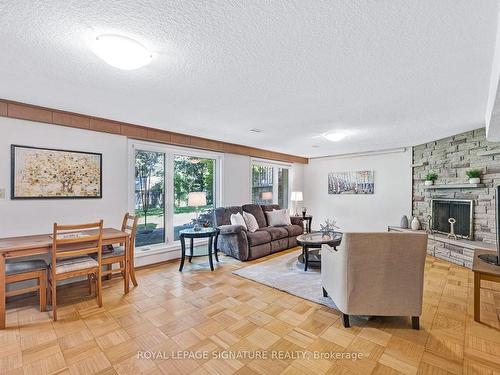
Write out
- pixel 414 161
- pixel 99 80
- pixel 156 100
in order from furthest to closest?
pixel 414 161 → pixel 156 100 → pixel 99 80

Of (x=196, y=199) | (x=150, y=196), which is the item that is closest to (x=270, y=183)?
(x=196, y=199)

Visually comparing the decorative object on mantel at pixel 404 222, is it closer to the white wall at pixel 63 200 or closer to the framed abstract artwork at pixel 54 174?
the white wall at pixel 63 200

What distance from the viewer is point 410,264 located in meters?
2.10

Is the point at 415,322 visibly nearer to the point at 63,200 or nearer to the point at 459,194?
the point at 459,194

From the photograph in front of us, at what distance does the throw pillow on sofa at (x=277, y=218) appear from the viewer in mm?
5301

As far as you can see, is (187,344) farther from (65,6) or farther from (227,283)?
(65,6)

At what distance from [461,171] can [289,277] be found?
11.9ft

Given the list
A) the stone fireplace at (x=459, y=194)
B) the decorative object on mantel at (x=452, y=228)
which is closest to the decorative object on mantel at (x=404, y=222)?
the stone fireplace at (x=459, y=194)

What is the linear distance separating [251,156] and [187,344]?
4.33m

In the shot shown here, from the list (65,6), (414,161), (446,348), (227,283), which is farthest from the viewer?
(414,161)

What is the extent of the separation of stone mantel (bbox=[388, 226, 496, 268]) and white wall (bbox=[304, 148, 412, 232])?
1.04 metres

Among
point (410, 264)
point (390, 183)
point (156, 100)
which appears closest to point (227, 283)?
point (410, 264)

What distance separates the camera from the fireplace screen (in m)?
4.14

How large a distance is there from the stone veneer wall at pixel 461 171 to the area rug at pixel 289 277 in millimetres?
2834
